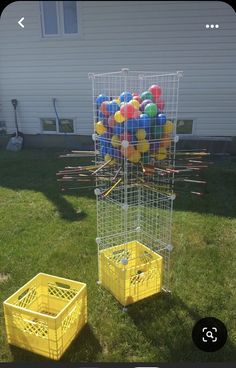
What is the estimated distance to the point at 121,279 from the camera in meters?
2.05

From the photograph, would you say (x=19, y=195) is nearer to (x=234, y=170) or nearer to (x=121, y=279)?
(x=121, y=279)

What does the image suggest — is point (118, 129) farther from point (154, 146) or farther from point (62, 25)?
point (62, 25)

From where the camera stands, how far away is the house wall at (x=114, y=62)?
486cm

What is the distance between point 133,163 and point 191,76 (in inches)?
141

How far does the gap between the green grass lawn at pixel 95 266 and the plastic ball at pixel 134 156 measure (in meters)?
0.87

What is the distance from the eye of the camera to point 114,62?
205 inches

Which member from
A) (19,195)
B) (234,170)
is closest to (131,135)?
(19,195)

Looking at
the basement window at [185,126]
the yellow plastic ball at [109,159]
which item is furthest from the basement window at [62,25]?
the yellow plastic ball at [109,159]

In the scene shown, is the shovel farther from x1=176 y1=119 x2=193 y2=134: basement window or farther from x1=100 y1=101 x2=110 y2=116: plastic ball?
x1=100 y1=101 x2=110 y2=116: plastic ball

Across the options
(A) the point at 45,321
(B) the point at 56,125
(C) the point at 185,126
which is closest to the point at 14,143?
(B) the point at 56,125

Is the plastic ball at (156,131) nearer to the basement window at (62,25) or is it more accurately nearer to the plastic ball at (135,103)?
the plastic ball at (135,103)

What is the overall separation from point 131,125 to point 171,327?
1.08 m

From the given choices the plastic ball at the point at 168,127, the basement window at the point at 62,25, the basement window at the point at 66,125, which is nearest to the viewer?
the plastic ball at the point at 168,127

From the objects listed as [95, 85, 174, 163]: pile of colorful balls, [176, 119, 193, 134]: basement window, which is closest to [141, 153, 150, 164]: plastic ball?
[95, 85, 174, 163]: pile of colorful balls
